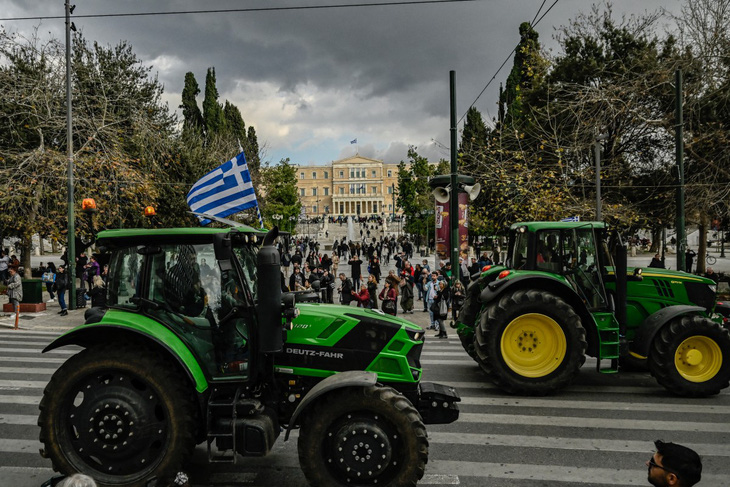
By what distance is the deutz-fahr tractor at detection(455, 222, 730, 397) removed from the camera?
8180mm

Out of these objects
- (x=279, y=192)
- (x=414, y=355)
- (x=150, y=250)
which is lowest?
(x=414, y=355)

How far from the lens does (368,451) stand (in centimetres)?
466

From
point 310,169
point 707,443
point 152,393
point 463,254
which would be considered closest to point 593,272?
point 707,443

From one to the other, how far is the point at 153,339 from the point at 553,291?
246 inches

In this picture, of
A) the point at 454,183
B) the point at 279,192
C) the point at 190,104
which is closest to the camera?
the point at 454,183

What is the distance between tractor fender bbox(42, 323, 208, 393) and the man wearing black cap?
139 inches

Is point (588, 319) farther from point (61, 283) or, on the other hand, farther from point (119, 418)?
point (61, 283)

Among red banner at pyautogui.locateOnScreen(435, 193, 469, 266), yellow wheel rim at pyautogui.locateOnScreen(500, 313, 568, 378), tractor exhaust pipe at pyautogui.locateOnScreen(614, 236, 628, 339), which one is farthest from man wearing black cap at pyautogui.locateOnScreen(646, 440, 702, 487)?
red banner at pyautogui.locateOnScreen(435, 193, 469, 266)

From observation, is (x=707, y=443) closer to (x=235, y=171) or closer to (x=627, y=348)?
(x=627, y=348)

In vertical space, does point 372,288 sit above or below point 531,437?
above

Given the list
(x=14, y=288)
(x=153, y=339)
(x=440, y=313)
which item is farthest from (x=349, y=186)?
(x=153, y=339)

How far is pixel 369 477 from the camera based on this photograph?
15.3ft

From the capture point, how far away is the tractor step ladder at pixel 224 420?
4801 millimetres

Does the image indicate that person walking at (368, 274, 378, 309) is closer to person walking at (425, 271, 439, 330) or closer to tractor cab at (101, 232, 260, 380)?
person walking at (425, 271, 439, 330)
